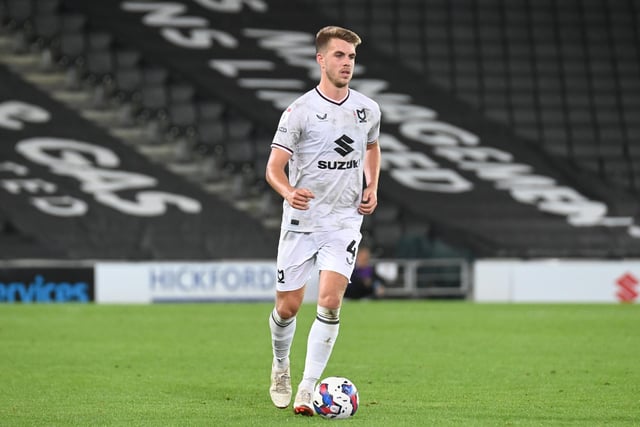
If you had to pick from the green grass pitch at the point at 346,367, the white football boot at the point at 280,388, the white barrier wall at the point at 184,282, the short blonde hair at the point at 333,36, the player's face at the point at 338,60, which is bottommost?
the white barrier wall at the point at 184,282

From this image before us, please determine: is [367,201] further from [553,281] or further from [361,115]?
[553,281]

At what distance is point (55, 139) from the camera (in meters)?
24.2

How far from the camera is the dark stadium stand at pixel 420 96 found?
24.1 metres

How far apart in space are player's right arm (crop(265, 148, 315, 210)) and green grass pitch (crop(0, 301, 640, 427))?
1183 millimetres

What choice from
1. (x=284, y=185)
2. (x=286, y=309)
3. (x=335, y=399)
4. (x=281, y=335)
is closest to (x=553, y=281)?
(x=281, y=335)

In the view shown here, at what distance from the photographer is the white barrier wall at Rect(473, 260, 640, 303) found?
2080cm

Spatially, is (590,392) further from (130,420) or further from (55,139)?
(55,139)

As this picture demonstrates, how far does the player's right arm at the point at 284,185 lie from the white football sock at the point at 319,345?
0.63 metres

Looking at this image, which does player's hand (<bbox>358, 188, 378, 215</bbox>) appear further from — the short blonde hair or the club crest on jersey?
the short blonde hair

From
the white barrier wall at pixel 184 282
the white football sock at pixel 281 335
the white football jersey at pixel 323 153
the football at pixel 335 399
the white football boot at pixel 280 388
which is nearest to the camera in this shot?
the football at pixel 335 399

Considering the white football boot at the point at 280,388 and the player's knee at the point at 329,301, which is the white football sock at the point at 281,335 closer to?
the white football boot at the point at 280,388

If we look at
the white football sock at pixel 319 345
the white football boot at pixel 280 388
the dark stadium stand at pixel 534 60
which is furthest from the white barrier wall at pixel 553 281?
the white football sock at pixel 319 345

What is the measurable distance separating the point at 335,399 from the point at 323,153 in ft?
4.64

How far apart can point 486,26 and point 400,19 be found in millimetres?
1877
